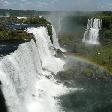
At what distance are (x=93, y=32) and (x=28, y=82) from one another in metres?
53.0

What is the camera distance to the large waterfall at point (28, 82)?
3472cm

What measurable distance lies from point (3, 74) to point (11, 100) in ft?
10.5

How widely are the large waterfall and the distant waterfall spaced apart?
33569 mm

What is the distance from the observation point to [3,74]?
110 feet

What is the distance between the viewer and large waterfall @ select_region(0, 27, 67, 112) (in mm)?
34719

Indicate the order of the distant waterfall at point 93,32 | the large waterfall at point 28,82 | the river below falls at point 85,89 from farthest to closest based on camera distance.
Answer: the distant waterfall at point 93,32 → the river below falls at point 85,89 → the large waterfall at point 28,82

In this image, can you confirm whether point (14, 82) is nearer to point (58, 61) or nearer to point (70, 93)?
point (70, 93)

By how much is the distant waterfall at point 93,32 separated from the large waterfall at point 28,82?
3357cm

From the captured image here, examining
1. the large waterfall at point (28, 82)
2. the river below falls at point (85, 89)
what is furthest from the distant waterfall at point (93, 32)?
the large waterfall at point (28, 82)

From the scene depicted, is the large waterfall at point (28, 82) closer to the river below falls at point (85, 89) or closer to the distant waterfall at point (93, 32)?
the river below falls at point (85, 89)

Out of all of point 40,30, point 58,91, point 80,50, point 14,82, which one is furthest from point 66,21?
point 14,82

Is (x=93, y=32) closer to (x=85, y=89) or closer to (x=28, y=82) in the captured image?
(x=85, y=89)

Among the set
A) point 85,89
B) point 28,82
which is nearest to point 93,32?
point 85,89

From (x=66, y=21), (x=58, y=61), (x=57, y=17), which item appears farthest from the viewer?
(x=57, y=17)
